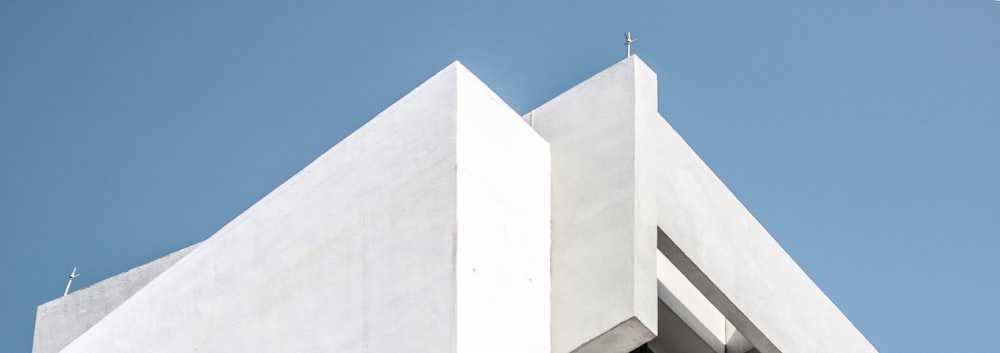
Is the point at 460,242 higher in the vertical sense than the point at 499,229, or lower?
lower

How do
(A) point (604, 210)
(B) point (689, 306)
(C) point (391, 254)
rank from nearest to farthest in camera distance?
1. (C) point (391, 254)
2. (A) point (604, 210)
3. (B) point (689, 306)

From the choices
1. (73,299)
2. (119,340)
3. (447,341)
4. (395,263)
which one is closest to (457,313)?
(447,341)

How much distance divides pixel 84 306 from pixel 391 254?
5778 mm

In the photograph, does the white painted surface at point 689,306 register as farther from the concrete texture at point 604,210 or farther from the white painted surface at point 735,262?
the concrete texture at point 604,210

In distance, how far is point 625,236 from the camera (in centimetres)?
941

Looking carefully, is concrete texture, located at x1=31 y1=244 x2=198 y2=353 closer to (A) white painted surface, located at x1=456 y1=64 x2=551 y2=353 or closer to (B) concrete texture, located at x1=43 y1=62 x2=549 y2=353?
(B) concrete texture, located at x1=43 y1=62 x2=549 y2=353

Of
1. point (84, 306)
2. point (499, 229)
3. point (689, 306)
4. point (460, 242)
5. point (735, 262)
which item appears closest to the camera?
point (460, 242)

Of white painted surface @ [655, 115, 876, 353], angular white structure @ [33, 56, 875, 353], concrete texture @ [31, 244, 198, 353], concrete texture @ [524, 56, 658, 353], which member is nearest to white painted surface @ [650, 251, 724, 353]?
white painted surface @ [655, 115, 876, 353]

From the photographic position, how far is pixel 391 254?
8844 mm

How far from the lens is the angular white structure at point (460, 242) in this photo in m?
8.70

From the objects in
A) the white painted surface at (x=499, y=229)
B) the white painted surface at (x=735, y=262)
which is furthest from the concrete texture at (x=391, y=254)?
the white painted surface at (x=735, y=262)

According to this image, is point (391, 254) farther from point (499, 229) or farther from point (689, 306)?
point (689, 306)

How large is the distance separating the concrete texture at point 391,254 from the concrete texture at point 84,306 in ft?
10.9

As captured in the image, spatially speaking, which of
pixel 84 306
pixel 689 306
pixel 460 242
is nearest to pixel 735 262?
pixel 689 306
